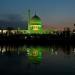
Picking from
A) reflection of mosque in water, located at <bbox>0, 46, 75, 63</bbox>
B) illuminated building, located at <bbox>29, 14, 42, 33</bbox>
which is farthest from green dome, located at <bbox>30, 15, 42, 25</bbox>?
reflection of mosque in water, located at <bbox>0, 46, 75, 63</bbox>

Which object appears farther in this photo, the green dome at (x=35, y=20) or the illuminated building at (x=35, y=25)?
the illuminated building at (x=35, y=25)

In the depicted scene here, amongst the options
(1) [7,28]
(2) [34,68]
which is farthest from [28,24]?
Answer: (2) [34,68]

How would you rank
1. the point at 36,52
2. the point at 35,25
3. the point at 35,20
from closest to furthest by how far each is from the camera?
the point at 36,52 → the point at 35,20 → the point at 35,25

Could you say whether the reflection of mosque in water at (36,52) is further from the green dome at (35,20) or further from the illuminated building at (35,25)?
the illuminated building at (35,25)

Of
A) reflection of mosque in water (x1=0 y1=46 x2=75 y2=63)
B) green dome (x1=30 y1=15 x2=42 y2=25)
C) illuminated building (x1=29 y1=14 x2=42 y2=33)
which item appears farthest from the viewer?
illuminated building (x1=29 y1=14 x2=42 y2=33)

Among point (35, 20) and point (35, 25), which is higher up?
point (35, 20)

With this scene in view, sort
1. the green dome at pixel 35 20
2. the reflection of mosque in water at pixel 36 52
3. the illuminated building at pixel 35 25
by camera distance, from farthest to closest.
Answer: the illuminated building at pixel 35 25 → the green dome at pixel 35 20 → the reflection of mosque in water at pixel 36 52

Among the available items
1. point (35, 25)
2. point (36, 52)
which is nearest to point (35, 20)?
point (35, 25)

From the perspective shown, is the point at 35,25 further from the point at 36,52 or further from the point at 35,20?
the point at 36,52

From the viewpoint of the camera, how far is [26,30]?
118688 mm

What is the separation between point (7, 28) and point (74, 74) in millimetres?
105094

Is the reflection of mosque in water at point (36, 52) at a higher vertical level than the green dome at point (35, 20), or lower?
lower

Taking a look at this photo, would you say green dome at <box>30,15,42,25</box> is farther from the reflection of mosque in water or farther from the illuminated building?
the reflection of mosque in water

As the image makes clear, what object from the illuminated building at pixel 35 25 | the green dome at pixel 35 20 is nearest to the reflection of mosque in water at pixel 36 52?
the green dome at pixel 35 20
